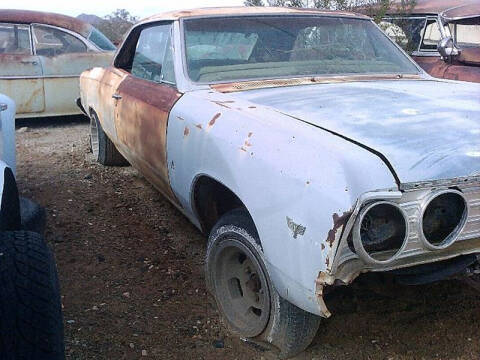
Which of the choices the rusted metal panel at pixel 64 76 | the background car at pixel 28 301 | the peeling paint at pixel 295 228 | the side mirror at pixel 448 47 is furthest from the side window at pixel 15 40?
the peeling paint at pixel 295 228

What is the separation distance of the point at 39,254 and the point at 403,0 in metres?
6.31

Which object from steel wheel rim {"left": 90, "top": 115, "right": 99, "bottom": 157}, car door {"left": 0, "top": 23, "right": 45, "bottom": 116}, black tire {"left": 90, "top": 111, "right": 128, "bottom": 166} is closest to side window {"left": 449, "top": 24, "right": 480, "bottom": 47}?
black tire {"left": 90, "top": 111, "right": 128, "bottom": 166}

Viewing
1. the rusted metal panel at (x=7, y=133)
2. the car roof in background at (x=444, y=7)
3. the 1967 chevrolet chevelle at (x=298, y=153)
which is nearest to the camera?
the 1967 chevrolet chevelle at (x=298, y=153)

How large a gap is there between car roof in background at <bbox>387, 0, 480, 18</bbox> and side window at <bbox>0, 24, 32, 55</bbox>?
4820 millimetres

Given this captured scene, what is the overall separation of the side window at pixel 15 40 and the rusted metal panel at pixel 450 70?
201 inches

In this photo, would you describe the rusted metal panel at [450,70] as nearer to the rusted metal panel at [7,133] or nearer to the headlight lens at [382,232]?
the headlight lens at [382,232]

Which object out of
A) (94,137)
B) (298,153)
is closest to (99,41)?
(94,137)

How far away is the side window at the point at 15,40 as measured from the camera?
24.0ft

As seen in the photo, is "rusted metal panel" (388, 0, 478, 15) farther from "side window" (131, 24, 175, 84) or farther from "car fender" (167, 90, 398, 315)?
"car fender" (167, 90, 398, 315)

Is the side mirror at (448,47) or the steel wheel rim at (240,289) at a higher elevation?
the side mirror at (448,47)

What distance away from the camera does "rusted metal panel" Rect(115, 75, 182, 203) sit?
10.6 feet

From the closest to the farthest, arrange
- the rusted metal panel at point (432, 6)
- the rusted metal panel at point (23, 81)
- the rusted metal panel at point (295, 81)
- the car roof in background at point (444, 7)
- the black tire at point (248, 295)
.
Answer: the black tire at point (248, 295)
the rusted metal panel at point (295, 81)
the car roof in background at point (444, 7)
the rusted metal panel at point (432, 6)
the rusted metal panel at point (23, 81)

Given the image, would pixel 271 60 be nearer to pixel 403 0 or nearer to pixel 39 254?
pixel 39 254

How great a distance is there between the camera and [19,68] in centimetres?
729
